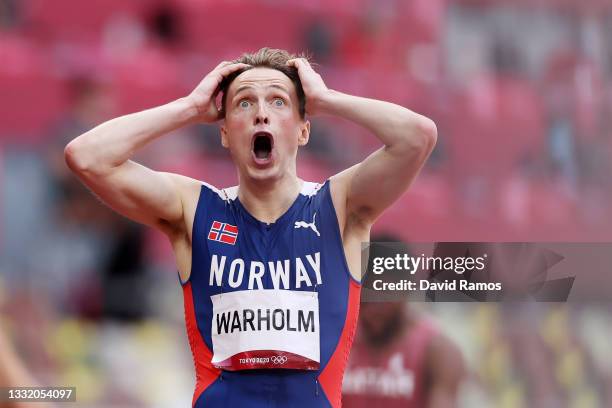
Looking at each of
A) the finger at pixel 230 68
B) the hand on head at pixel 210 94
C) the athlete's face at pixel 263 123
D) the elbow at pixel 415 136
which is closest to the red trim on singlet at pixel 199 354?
the athlete's face at pixel 263 123

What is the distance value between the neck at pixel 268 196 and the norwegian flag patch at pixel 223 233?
0.10 m

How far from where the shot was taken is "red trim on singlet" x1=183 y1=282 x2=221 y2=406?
378 cm

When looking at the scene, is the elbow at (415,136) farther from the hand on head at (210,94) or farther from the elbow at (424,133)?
the hand on head at (210,94)

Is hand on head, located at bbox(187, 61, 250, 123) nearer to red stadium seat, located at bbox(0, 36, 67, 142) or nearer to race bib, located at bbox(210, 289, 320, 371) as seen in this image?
race bib, located at bbox(210, 289, 320, 371)

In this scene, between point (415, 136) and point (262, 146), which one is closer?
point (415, 136)

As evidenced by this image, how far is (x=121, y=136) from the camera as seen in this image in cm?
381

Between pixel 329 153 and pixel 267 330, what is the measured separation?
247 inches

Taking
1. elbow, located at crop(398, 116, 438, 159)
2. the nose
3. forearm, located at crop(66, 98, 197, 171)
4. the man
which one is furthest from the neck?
elbow, located at crop(398, 116, 438, 159)

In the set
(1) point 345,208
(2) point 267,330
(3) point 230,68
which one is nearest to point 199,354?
(2) point 267,330

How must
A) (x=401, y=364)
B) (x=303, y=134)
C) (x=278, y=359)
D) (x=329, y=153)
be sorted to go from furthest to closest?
1. (x=329, y=153)
2. (x=401, y=364)
3. (x=303, y=134)
4. (x=278, y=359)

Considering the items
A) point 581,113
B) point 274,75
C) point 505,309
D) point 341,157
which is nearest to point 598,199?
point 581,113

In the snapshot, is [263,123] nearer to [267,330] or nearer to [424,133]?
[424,133]

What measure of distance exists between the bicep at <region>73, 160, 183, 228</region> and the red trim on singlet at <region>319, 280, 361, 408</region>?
0.71m

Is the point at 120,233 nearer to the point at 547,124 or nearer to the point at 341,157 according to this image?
the point at 341,157
